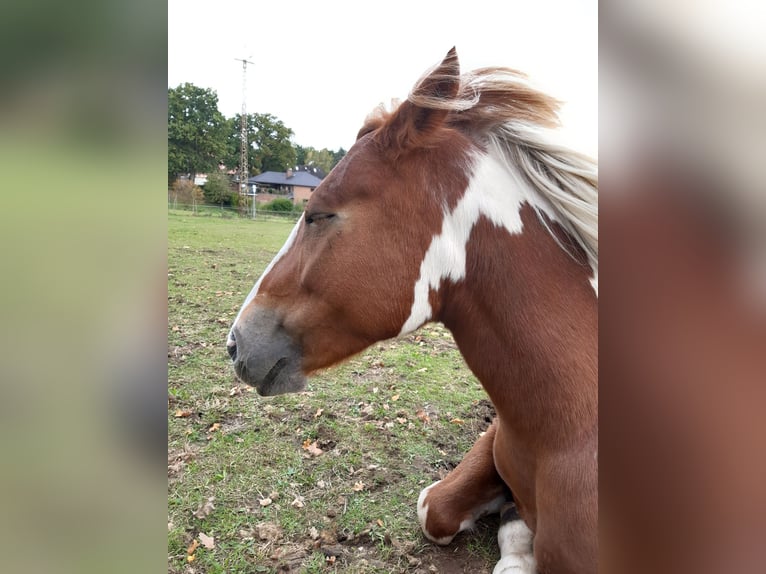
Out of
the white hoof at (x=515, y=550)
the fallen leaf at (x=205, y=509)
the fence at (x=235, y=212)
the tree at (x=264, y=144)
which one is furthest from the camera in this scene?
the fence at (x=235, y=212)

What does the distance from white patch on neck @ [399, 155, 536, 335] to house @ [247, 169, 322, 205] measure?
1.01 m

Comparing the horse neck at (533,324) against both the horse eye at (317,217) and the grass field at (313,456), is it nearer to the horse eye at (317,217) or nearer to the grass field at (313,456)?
the horse eye at (317,217)

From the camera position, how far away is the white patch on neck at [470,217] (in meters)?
1.22

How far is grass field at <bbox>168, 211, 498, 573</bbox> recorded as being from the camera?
1.83 metres

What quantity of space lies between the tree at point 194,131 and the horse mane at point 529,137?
1067 millimetres

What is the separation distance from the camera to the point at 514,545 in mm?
1673

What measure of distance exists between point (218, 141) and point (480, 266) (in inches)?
63.0

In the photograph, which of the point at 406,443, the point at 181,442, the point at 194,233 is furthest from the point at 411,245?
the point at 194,233

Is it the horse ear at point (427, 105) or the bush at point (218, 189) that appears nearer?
the horse ear at point (427, 105)

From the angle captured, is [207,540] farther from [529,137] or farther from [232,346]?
[529,137]

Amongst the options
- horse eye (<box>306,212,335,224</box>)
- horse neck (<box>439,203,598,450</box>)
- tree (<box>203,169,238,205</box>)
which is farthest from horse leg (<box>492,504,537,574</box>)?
tree (<box>203,169,238,205</box>)

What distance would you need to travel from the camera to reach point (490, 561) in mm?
1846
